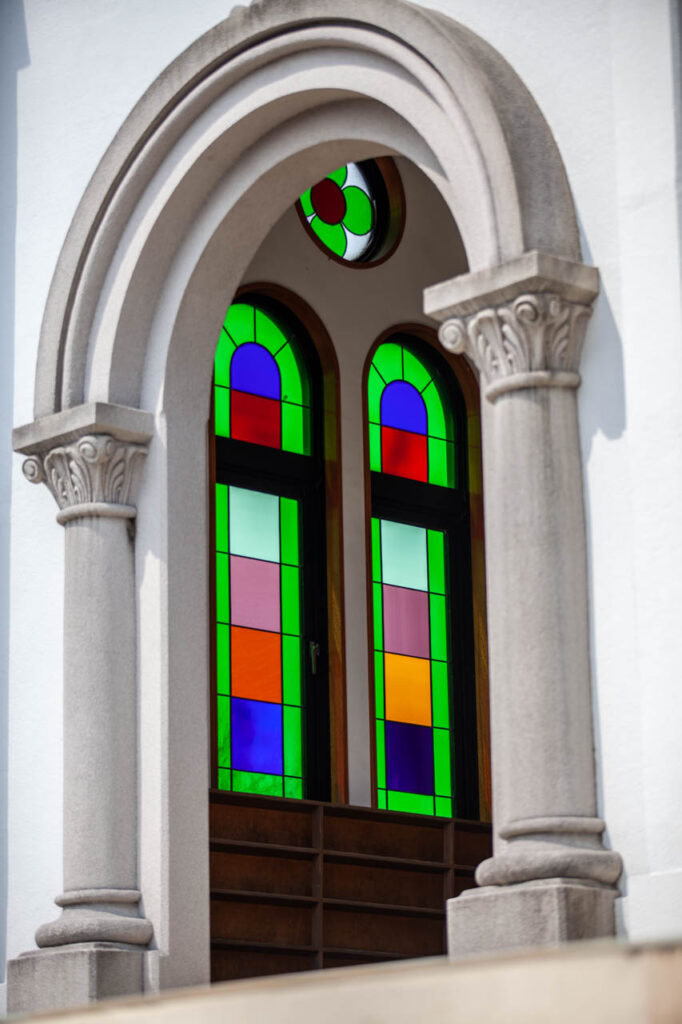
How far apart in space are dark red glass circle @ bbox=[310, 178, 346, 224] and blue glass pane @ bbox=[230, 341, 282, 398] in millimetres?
852

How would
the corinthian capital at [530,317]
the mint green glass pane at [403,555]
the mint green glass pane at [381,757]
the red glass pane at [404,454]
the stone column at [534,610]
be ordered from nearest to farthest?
the stone column at [534,610], the corinthian capital at [530,317], the mint green glass pane at [381,757], the mint green glass pane at [403,555], the red glass pane at [404,454]

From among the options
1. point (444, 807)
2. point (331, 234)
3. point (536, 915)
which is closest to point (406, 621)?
point (444, 807)

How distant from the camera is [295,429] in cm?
905

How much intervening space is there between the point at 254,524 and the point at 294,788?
1.29m

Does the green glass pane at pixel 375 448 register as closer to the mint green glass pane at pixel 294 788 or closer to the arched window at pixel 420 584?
the arched window at pixel 420 584

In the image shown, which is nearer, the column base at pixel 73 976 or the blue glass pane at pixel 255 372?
the column base at pixel 73 976

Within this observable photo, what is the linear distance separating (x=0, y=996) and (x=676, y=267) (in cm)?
356

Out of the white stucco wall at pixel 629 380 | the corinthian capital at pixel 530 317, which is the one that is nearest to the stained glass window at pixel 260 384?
the white stucco wall at pixel 629 380

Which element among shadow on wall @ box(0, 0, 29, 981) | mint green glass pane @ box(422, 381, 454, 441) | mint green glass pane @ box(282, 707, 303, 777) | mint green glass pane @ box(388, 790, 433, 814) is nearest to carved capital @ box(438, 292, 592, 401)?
Answer: shadow on wall @ box(0, 0, 29, 981)

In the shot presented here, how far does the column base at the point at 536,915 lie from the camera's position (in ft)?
15.3

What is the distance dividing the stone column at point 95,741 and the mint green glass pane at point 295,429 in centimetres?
245

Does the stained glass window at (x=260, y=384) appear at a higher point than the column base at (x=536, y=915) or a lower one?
higher

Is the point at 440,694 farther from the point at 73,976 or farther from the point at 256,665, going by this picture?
the point at 73,976

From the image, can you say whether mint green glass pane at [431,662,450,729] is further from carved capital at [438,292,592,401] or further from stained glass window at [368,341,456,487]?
carved capital at [438,292,592,401]
